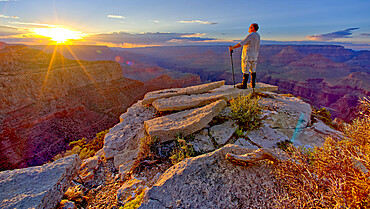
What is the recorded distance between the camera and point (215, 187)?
1960 mm

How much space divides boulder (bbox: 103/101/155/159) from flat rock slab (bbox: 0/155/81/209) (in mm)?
1011

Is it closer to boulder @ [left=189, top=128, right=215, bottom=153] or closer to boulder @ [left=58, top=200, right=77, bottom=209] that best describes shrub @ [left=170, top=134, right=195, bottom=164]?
boulder @ [left=189, top=128, right=215, bottom=153]

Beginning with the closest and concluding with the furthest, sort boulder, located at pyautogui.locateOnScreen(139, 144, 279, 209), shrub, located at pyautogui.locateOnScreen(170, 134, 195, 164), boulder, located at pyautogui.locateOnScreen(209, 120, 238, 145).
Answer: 1. boulder, located at pyautogui.locateOnScreen(139, 144, 279, 209)
2. shrub, located at pyautogui.locateOnScreen(170, 134, 195, 164)
3. boulder, located at pyautogui.locateOnScreen(209, 120, 238, 145)

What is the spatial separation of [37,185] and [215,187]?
2.64 m

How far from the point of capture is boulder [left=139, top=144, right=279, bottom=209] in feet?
5.81

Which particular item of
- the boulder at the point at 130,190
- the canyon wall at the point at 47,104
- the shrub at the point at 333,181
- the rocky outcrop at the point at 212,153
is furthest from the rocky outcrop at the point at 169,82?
the shrub at the point at 333,181

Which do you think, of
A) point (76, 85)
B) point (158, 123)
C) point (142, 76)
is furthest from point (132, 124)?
point (142, 76)

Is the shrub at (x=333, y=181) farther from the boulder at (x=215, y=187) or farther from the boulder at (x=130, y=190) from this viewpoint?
the boulder at (x=130, y=190)

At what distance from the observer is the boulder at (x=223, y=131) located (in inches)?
139

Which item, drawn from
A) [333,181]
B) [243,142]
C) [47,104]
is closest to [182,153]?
[243,142]

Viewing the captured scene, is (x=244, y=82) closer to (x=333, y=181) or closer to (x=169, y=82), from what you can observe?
(x=333, y=181)

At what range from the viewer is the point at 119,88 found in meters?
37.5

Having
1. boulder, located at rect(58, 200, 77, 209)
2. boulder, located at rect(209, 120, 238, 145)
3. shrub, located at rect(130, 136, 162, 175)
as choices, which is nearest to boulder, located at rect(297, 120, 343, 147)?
boulder, located at rect(209, 120, 238, 145)

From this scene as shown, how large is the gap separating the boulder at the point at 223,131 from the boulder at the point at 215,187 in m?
1.18
